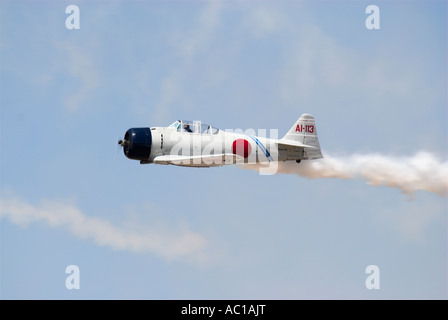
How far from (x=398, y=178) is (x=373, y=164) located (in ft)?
3.81

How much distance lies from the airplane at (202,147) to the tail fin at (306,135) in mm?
39

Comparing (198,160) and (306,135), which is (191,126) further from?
(306,135)

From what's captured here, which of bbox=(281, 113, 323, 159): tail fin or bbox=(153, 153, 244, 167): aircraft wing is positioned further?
bbox=(281, 113, 323, 159): tail fin

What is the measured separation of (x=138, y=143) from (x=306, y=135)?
7.01 meters

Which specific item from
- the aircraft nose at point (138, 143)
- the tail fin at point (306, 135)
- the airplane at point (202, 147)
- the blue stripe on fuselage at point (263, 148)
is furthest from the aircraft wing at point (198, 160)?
the tail fin at point (306, 135)

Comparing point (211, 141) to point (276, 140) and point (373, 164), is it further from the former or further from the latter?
point (373, 164)

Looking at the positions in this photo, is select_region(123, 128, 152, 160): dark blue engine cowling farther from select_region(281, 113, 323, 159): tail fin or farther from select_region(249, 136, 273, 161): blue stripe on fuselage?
select_region(281, 113, 323, 159): tail fin

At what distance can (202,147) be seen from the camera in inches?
1864

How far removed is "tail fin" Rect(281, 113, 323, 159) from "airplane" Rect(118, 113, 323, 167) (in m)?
0.04

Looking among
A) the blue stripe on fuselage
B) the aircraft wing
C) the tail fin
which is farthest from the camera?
the tail fin

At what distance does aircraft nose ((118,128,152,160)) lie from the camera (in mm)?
46750

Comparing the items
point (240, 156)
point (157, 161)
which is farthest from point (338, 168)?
point (157, 161)

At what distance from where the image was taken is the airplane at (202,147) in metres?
46.8

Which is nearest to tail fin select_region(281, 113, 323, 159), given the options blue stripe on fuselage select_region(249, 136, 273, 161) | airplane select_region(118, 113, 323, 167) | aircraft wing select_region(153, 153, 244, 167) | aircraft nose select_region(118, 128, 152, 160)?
airplane select_region(118, 113, 323, 167)
